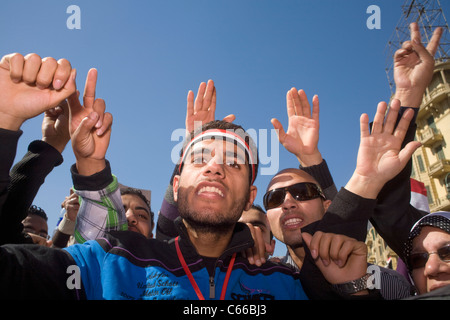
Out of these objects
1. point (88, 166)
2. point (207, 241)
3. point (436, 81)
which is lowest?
point (207, 241)

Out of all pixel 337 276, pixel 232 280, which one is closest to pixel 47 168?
pixel 232 280

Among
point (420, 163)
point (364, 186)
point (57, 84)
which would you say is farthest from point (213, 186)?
point (420, 163)

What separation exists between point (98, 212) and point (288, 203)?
2.26 meters

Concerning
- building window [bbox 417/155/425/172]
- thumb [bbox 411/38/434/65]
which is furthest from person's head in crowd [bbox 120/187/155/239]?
building window [bbox 417/155/425/172]

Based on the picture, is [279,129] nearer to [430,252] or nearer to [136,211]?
[430,252]

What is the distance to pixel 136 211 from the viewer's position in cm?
427

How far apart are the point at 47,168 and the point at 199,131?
1494mm

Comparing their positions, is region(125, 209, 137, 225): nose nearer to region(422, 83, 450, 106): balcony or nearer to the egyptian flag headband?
the egyptian flag headband

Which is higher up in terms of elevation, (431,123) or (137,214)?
(431,123)

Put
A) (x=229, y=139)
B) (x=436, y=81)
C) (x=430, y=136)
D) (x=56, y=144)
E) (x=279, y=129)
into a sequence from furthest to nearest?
1. (x=436, y=81)
2. (x=430, y=136)
3. (x=279, y=129)
4. (x=229, y=139)
5. (x=56, y=144)

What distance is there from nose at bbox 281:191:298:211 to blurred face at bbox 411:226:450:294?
1.36 m

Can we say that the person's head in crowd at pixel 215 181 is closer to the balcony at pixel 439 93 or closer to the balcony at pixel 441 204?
the balcony at pixel 441 204

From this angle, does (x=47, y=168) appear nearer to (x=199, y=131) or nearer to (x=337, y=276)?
(x=199, y=131)

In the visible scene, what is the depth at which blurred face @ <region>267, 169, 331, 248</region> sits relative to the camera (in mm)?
3672
